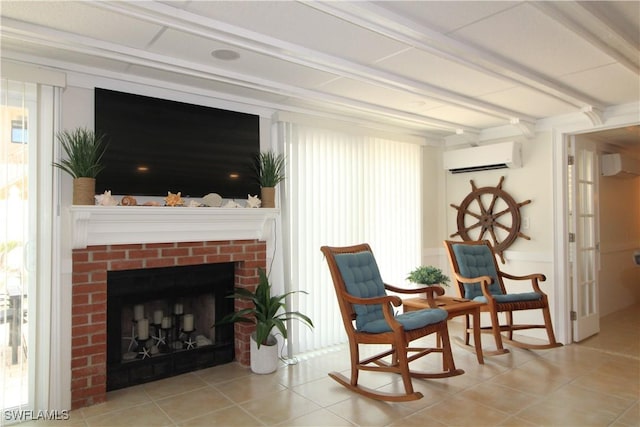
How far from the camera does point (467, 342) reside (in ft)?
13.6

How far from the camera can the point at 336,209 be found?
4.26 m

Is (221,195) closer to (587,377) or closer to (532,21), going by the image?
(532,21)

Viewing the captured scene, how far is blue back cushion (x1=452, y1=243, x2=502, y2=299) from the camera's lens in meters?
4.20

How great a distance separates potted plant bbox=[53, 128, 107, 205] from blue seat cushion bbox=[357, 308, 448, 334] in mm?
2052

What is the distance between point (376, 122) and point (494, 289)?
208 cm

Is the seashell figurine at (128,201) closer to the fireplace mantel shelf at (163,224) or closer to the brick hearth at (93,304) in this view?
the fireplace mantel shelf at (163,224)

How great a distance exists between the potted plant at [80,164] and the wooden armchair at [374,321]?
167 cm

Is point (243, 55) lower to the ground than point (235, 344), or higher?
higher

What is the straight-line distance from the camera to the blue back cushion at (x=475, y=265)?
4199 millimetres

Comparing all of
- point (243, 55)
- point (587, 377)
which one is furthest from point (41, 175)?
point (587, 377)

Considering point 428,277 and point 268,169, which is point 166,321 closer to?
point 268,169

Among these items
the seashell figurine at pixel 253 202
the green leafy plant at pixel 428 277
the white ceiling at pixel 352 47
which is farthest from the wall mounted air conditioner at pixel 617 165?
the seashell figurine at pixel 253 202

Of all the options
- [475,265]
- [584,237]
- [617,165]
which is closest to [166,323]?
[475,265]

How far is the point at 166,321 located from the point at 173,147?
1378 mm
